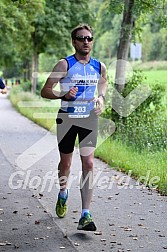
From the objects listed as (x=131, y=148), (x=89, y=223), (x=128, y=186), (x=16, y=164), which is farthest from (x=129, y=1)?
(x=89, y=223)

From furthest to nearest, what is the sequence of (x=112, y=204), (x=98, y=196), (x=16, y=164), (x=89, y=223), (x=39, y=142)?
(x=39, y=142) → (x=16, y=164) → (x=98, y=196) → (x=112, y=204) → (x=89, y=223)

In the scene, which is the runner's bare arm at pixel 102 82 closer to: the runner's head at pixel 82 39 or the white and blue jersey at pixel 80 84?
the white and blue jersey at pixel 80 84

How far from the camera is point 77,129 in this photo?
6734mm

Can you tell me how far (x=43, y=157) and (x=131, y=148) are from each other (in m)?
1.88

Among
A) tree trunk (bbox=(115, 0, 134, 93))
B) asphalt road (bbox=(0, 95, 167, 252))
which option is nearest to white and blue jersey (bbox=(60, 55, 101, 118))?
asphalt road (bbox=(0, 95, 167, 252))

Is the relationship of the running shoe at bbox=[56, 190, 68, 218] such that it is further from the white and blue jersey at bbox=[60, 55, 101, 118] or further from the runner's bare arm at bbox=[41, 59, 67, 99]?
the runner's bare arm at bbox=[41, 59, 67, 99]

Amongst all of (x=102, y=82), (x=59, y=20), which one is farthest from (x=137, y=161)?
(x=59, y=20)

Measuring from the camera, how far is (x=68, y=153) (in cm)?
697

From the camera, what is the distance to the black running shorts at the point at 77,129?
21.9ft

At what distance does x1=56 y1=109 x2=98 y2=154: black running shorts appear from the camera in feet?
21.9

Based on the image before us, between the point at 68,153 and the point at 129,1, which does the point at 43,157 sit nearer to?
the point at 129,1

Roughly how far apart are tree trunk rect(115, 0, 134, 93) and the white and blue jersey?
8604 mm

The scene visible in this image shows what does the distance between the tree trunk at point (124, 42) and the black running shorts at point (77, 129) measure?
8598 millimetres

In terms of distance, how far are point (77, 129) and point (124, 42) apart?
891cm
